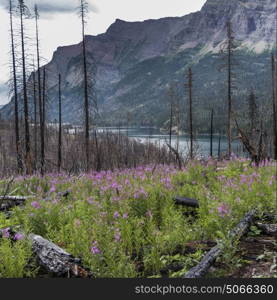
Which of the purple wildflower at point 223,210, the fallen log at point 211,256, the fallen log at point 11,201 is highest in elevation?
the purple wildflower at point 223,210

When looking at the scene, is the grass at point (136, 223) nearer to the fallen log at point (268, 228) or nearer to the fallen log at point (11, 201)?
the fallen log at point (268, 228)

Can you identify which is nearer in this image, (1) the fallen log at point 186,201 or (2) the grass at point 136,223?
(2) the grass at point 136,223

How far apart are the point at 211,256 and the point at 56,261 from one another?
6.79 feet

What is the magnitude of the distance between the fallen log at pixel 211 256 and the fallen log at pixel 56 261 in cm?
139

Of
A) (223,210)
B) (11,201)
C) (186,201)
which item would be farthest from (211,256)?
(11,201)

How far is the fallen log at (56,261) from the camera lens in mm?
4281

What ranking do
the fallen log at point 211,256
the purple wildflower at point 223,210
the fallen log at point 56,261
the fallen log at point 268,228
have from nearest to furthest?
the fallen log at point 211,256 < the fallen log at point 56,261 < the purple wildflower at point 223,210 < the fallen log at point 268,228

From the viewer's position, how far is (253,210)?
6.09 meters

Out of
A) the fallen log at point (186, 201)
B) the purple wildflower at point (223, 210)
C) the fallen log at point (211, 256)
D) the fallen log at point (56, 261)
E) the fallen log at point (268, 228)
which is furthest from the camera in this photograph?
the fallen log at point (186, 201)

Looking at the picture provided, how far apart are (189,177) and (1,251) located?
6.82 m

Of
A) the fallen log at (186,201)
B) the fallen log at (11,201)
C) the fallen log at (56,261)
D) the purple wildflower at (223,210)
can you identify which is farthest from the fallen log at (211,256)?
the fallen log at (11,201)

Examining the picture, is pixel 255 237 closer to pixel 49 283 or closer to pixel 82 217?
pixel 82 217

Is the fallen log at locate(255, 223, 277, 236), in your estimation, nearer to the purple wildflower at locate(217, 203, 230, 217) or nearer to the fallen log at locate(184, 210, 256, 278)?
the fallen log at locate(184, 210, 256, 278)

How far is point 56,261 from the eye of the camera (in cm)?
444
